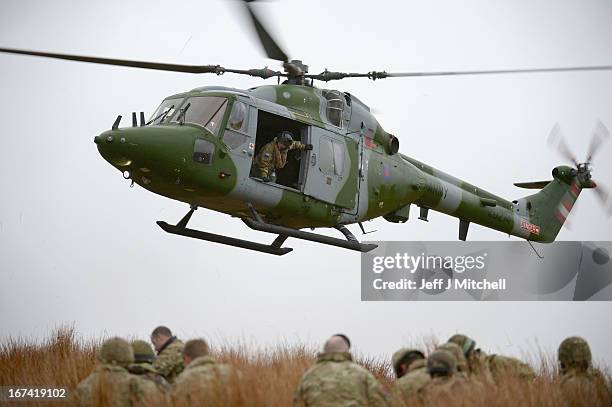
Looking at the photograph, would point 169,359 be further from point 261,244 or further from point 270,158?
point 261,244

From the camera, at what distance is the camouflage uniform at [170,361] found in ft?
36.3

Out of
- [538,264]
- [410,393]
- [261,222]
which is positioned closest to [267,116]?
[261,222]

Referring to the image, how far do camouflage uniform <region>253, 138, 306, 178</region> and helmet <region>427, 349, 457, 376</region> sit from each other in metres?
5.33

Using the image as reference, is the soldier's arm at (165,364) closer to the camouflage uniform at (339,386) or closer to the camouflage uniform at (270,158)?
the camouflage uniform at (339,386)

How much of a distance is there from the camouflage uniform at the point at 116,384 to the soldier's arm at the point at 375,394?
2.02 m

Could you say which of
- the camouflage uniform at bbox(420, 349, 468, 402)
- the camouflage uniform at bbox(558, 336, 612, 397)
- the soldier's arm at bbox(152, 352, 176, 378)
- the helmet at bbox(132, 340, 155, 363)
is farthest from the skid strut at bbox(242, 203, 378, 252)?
the camouflage uniform at bbox(420, 349, 468, 402)

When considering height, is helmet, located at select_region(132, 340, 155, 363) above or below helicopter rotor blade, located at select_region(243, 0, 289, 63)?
below

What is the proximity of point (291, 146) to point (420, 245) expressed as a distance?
900 centimetres

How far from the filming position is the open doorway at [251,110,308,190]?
1454 cm

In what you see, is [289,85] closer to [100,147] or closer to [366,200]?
[366,200]

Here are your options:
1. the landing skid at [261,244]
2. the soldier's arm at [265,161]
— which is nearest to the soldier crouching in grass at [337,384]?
the soldier's arm at [265,161]

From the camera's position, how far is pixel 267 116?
1438 cm

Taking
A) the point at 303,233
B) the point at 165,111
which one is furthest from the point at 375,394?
the point at 165,111

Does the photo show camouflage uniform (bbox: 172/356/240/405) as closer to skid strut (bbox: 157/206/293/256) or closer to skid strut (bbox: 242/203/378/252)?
skid strut (bbox: 242/203/378/252)
